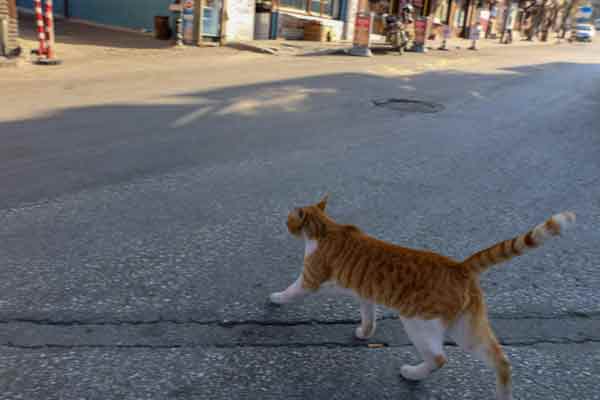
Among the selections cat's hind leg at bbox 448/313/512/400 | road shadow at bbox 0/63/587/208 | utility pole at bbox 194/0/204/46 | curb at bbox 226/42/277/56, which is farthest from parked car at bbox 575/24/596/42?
cat's hind leg at bbox 448/313/512/400

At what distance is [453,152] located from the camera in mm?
7422

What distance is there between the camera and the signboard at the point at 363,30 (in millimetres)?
20922

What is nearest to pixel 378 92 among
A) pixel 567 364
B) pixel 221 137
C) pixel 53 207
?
pixel 221 137

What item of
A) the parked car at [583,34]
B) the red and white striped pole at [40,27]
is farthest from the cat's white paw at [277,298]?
the parked car at [583,34]

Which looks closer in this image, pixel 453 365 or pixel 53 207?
pixel 453 365

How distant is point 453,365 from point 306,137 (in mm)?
5115

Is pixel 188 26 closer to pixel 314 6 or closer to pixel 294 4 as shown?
pixel 294 4

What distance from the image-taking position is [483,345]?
258 centimetres

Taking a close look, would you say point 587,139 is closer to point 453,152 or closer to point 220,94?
point 453,152

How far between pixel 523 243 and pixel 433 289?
0.44m

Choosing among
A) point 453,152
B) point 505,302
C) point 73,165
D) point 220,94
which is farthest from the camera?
A: point 220,94

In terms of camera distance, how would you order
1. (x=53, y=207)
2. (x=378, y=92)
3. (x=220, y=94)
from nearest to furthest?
1. (x=53, y=207)
2. (x=220, y=94)
3. (x=378, y=92)

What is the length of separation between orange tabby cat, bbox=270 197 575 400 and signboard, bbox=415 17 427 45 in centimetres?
2311

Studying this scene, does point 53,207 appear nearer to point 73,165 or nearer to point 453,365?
point 73,165
